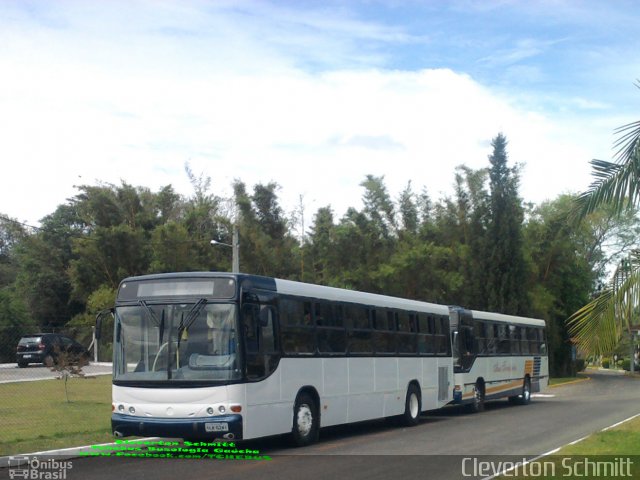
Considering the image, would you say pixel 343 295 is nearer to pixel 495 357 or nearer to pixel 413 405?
pixel 413 405

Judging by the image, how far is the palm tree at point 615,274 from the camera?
12.2 m

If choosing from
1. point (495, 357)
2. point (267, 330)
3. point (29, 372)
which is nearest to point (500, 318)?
point (495, 357)

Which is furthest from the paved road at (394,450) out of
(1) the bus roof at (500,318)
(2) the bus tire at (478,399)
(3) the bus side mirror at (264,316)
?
(1) the bus roof at (500,318)

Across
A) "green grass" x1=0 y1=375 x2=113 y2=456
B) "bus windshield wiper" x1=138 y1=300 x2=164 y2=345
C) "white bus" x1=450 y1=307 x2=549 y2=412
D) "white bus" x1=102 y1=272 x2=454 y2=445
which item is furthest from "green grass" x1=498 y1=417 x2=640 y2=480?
"white bus" x1=450 y1=307 x2=549 y2=412

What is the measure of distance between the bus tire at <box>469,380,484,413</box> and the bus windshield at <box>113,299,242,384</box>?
13.6 m

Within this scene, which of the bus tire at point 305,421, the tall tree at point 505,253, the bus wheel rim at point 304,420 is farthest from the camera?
the tall tree at point 505,253

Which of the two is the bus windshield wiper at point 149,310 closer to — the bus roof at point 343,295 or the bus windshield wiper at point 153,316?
the bus windshield wiper at point 153,316

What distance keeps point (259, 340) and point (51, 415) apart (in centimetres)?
779

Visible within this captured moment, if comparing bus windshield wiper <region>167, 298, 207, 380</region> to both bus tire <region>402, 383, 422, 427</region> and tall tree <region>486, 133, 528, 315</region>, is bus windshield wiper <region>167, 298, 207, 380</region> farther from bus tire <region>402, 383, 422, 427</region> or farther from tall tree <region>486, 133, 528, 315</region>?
tall tree <region>486, 133, 528, 315</region>

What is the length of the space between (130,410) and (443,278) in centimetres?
3678

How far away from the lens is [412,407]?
846 inches

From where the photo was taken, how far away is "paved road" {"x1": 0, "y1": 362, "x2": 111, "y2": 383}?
2439 centimetres

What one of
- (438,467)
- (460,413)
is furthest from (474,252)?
(438,467)

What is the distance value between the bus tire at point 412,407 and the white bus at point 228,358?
3281mm
